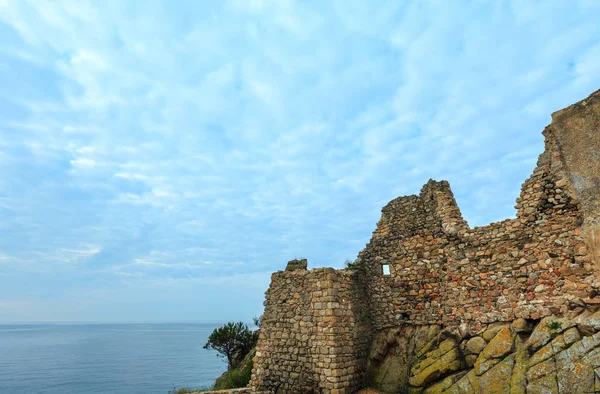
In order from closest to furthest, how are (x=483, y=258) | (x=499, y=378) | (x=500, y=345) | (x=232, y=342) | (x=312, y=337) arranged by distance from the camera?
(x=499, y=378), (x=500, y=345), (x=483, y=258), (x=312, y=337), (x=232, y=342)

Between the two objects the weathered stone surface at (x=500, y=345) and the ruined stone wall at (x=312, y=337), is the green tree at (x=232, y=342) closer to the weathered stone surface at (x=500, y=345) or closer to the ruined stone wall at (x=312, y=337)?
the ruined stone wall at (x=312, y=337)

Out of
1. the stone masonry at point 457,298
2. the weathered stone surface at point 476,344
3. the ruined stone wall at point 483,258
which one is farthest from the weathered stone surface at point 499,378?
the ruined stone wall at point 483,258

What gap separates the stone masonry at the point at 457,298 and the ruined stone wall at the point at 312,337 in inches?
1.4

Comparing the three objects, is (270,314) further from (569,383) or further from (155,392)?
(155,392)

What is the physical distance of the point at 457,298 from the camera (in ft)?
33.0

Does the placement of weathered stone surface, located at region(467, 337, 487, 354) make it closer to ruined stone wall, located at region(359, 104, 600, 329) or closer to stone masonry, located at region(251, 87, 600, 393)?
stone masonry, located at region(251, 87, 600, 393)

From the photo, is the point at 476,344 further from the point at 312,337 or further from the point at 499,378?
the point at 312,337

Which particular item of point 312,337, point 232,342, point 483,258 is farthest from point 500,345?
point 232,342

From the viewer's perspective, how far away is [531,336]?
8047 millimetres

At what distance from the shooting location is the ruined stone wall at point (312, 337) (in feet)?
34.9

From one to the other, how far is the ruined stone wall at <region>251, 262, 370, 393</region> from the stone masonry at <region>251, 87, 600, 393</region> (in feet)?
0.12

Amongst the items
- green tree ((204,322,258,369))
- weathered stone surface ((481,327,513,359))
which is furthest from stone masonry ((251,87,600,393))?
green tree ((204,322,258,369))

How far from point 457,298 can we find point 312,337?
4.57 metres

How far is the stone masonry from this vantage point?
7871 mm
